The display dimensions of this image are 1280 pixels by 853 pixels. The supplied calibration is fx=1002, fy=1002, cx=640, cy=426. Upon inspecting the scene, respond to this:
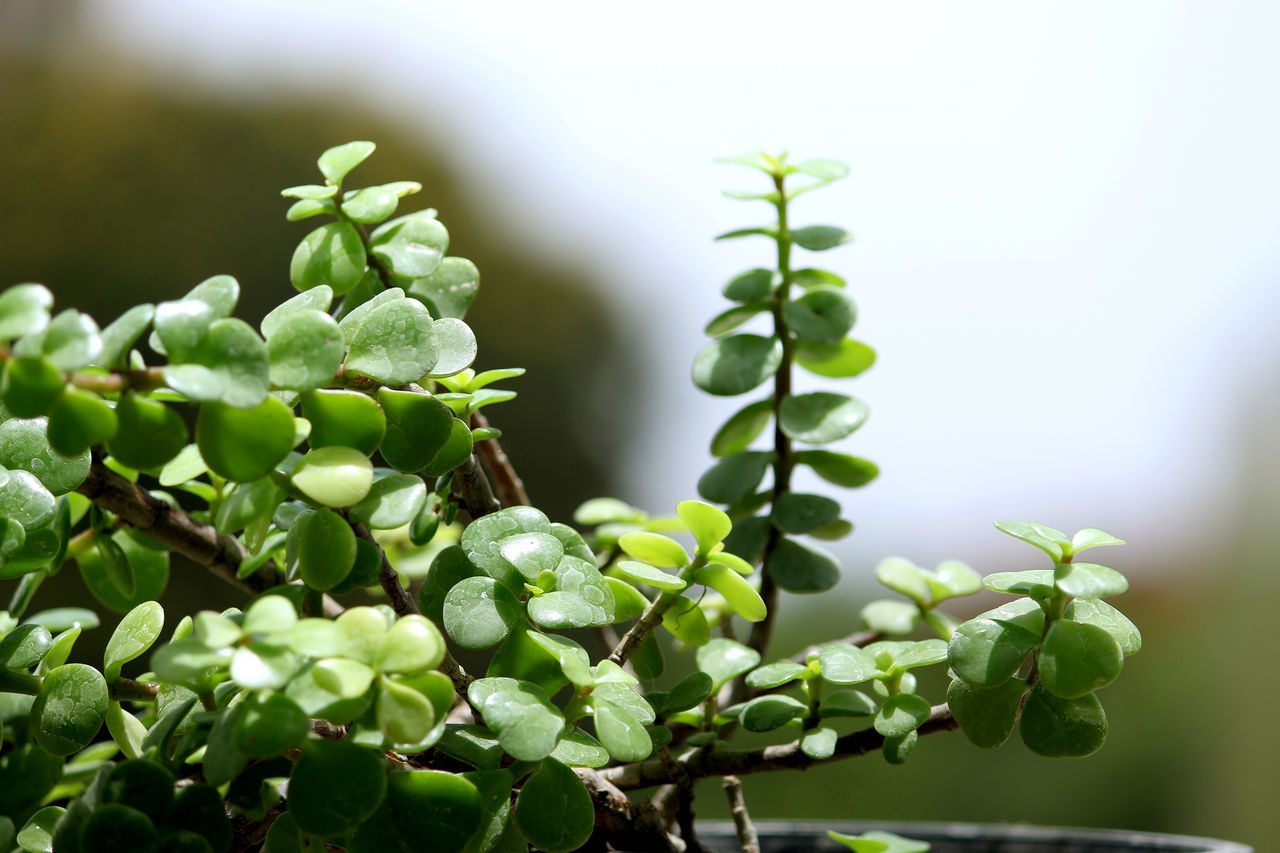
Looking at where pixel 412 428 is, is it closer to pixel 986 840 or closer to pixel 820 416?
pixel 820 416

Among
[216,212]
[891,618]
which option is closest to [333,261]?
[891,618]

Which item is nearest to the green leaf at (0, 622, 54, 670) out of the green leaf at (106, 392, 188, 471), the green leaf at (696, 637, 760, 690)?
the green leaf at (106, 392, 188, 471)

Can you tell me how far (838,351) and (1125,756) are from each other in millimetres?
3262

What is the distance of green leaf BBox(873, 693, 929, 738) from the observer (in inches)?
12.7

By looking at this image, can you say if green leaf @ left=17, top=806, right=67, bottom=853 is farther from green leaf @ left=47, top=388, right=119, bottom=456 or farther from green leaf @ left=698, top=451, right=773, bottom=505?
green leaf @ left=698, top=451, right=773, bottom=505

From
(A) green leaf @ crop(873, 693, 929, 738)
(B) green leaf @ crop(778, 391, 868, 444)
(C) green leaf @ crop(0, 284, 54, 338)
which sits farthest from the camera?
(B) green leaf @ crop(778, 391, 868, 444)

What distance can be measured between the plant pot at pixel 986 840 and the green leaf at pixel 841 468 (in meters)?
0.19

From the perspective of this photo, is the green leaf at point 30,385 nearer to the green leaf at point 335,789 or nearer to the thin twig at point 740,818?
the green leaf at point 335,789

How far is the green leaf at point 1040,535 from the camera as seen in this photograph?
0.29 m

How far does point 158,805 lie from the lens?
0.85 feet

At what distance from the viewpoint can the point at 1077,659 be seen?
273 mm

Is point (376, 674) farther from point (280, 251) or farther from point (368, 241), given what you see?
point (280, 251)

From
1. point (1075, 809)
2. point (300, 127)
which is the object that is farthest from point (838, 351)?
point (1075, 809)

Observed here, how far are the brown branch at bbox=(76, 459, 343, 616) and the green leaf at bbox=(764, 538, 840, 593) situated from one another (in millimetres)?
201
